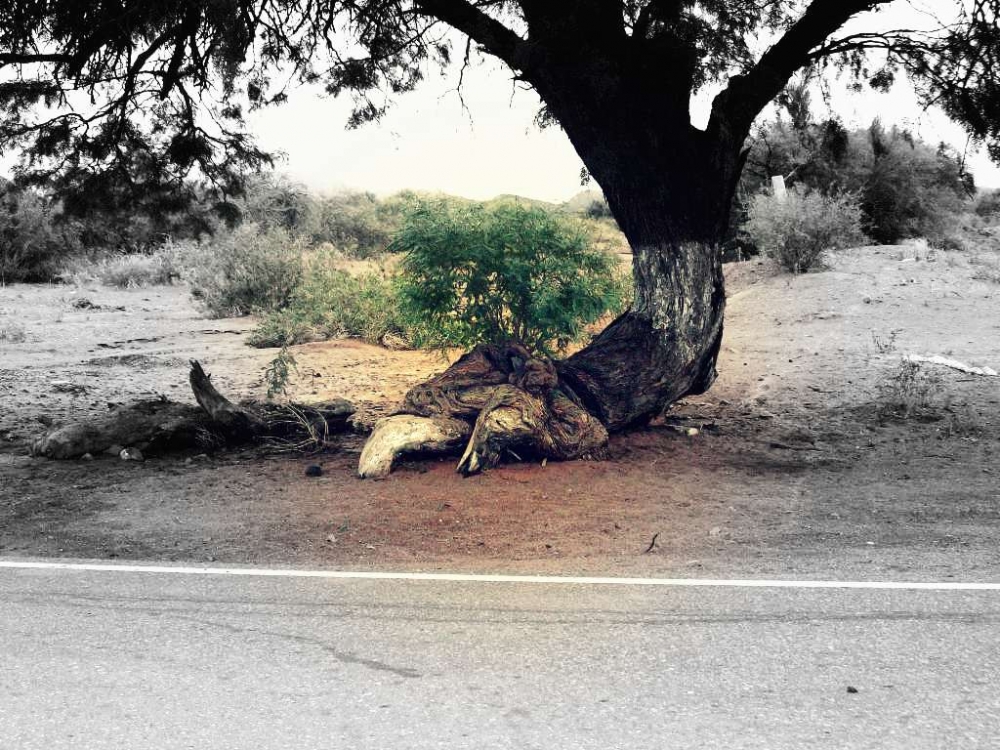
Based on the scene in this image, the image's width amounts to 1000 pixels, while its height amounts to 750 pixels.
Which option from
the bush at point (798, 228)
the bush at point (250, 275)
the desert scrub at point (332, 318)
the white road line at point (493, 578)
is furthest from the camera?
the bush at point (798, 228)

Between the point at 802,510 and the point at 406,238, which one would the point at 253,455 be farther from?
the point at 802,510

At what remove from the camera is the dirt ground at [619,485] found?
24.3ft

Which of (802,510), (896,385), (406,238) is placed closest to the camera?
(802,510)

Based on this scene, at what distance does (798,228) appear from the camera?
22.1 metres

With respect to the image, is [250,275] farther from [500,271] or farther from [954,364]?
[954,364]

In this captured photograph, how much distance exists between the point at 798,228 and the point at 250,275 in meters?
11.4

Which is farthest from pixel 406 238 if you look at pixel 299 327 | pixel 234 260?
pixel 234 260

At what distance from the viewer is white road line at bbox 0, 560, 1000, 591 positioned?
6.42 meters

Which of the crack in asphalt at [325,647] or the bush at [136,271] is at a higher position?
the bush at [136,271]

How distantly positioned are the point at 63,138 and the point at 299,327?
5541mm

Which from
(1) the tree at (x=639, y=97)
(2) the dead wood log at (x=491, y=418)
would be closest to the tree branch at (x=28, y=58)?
(1) the tree at (x=639, y=97)

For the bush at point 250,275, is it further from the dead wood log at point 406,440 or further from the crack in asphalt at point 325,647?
the crack in asphalt at point 325,647

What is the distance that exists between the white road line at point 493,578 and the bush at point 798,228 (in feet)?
54.1

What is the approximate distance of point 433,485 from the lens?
9172 mm
